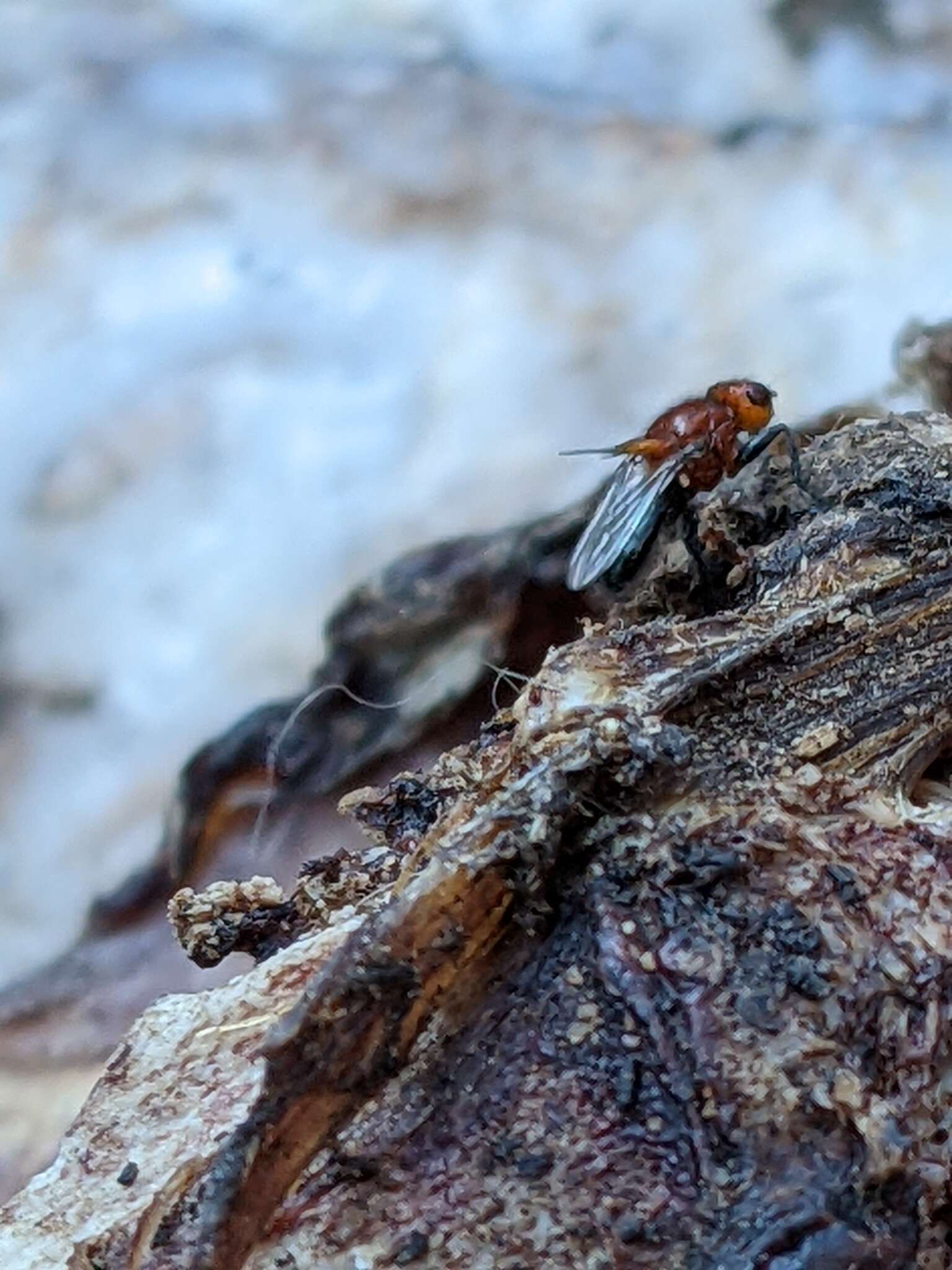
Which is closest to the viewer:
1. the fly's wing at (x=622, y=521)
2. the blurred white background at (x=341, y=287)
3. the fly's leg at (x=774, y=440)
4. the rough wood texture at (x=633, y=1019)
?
Result: the rough wood texture at (x=633, y=1019)

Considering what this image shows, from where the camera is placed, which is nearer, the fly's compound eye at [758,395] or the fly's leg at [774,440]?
the fly's leg at [774,440]

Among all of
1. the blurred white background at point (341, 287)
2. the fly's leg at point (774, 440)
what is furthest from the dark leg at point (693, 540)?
the blurred white background at point (341, 287)

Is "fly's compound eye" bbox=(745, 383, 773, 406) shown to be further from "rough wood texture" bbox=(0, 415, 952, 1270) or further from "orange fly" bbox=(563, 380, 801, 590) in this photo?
"rough wood texture" bbox=(0, 415, 952, 1270)

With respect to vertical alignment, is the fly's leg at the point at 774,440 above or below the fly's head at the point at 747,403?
below

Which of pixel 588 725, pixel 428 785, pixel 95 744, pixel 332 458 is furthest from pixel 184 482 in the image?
pixel 588 725

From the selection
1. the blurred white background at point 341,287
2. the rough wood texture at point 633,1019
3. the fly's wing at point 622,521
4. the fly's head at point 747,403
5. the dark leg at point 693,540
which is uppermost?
the blurred white background at point 341,287

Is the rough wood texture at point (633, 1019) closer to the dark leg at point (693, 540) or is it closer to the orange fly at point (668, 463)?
the dark leg at point (693, 540)

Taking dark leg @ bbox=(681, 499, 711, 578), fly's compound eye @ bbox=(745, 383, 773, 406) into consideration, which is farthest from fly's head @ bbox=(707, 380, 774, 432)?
dark leg @ bbox=(681, 499, 711, 578)
